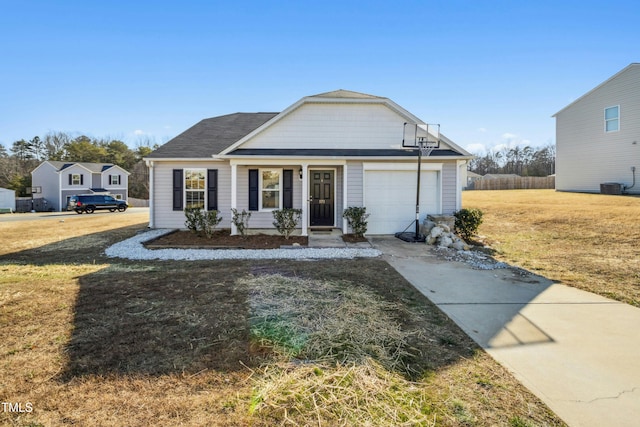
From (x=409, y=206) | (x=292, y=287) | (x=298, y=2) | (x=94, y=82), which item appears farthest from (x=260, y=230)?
(x=94, y=82)

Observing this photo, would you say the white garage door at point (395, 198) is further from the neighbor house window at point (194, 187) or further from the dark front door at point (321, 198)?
the neighbor house window at point (194, 187)

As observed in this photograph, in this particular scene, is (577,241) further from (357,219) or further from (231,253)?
(231,253)

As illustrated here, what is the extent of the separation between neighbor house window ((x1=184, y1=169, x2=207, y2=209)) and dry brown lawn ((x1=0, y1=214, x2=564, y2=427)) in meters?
6.78

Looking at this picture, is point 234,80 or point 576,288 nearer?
point 576,288

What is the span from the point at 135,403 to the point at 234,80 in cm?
1661

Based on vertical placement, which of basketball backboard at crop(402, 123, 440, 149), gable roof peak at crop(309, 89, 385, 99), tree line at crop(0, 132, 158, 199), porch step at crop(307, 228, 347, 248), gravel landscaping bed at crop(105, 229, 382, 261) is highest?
tree line at crop(0, 132, 158, 199)

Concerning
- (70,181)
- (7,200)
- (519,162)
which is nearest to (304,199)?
(7,200)

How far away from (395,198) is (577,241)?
213 inches

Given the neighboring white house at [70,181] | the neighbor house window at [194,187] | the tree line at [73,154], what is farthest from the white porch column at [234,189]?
the tree line at [73,154]

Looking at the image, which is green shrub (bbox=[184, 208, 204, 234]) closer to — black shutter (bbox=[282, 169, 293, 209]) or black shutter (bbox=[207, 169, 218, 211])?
black shutter (bbox=[207, 169, 218, 211])

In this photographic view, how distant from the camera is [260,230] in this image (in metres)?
11.6

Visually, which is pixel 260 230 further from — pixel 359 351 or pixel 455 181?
pixel 359 351

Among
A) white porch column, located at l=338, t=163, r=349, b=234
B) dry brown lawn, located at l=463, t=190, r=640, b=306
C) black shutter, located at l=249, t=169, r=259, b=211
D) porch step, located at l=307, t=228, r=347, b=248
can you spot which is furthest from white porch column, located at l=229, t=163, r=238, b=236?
dry brown lawn, located at l=463, t=190, r=640, b=306

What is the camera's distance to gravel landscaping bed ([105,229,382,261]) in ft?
25.7
